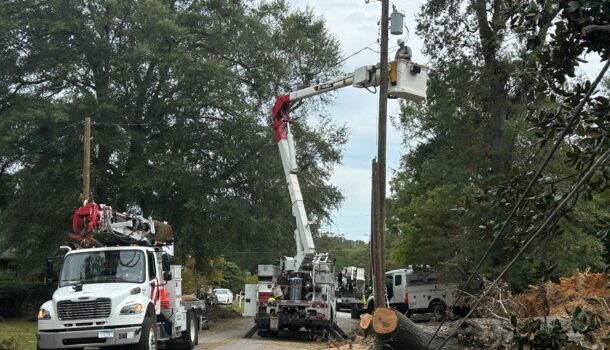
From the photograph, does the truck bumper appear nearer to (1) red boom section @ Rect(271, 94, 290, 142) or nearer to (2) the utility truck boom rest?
(2) the utility truck boom rest

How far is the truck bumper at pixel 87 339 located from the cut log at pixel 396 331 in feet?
15.6

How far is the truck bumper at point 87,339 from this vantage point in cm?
1234

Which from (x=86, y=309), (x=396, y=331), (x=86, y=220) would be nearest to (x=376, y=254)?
(x=396, y=331)

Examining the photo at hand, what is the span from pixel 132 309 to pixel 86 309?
33.7 inches

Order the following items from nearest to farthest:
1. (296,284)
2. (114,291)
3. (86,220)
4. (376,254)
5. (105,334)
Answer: (105,334) < (114,291) < (86,220) < (376,254) < (296,284)

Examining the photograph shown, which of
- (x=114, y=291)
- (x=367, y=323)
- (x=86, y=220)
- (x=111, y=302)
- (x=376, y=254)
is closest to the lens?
(x=367, y=323)

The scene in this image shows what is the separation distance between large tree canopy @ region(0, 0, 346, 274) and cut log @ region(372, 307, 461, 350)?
16.7 metres

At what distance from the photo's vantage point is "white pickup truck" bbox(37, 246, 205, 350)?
12.4 m

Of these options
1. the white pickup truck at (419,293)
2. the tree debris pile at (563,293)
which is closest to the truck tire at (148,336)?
the tree debris pile at (563,293)

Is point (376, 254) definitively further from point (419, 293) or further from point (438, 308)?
point (419, 293)

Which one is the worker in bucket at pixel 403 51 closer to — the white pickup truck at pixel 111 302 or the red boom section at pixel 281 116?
the red boom section at pixel 281 116

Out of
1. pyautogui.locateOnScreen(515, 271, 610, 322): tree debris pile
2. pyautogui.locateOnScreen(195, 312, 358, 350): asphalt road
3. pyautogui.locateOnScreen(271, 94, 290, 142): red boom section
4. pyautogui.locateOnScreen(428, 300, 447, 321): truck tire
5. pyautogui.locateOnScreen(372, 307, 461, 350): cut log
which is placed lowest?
pyautogui.locateOnScreen(195, 312, 358, 350): asphalt road

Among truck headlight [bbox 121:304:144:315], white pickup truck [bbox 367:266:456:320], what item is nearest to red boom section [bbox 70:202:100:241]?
truck headlight [bbox 121:304:144:315]

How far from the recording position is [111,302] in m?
12.5
